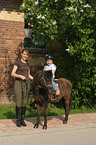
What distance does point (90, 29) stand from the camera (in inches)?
444

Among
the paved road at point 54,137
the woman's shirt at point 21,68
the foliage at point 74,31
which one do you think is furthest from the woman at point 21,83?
the foliage at point 74,31

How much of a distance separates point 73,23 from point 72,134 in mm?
4078

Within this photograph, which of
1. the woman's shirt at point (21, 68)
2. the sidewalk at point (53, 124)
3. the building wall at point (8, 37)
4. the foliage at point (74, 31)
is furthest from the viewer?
the building wall at point (8, 37)

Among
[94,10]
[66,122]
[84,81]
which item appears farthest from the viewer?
[84,81]

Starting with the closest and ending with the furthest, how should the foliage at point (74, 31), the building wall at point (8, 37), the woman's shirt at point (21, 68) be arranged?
the woman's shirt at point (21, 68) < the foliage at point (74, 31) < the building wall at point (8, 37)

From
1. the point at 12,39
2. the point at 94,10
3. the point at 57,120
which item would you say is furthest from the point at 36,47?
the point at 57,120

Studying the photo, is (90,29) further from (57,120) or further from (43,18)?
(57,120)

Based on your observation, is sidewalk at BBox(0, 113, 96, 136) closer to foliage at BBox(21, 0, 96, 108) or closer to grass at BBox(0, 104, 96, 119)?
grass at BBox(0, 104, 96, 119)

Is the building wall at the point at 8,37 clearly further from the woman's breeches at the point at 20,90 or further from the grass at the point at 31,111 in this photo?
the woman's breeches at the point at 20,90

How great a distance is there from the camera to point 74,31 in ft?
39.6

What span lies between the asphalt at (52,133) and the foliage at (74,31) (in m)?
2.68

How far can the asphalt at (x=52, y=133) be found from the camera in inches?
276

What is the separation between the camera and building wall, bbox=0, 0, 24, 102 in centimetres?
1309

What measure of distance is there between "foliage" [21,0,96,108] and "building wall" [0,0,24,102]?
1.95 m
